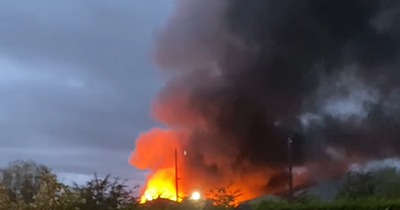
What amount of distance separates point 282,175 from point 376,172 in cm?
1753

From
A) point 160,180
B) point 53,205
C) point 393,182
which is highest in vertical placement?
point 160,180

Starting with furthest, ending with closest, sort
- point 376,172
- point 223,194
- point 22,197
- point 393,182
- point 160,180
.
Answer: point 160,180, point 376,172, point 393,182, point 223,194, point 22,197

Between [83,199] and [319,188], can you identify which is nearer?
[83,199]

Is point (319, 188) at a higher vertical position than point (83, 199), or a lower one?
higher

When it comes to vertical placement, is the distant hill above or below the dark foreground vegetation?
above

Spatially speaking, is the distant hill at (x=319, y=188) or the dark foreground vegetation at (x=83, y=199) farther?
the distant hill at (x=319, y=188)

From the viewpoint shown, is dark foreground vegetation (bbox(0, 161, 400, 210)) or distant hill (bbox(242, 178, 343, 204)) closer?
dark foreground vegetation (bbox(0, 161, 400, 210))

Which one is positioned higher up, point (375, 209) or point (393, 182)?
point (393, 182)

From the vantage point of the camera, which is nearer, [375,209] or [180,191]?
[375,209]

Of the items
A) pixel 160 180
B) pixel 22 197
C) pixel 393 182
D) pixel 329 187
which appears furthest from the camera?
pixel 160 180

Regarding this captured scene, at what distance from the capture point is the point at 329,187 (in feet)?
210

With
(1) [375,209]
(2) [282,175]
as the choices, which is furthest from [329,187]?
(1) [375,209]

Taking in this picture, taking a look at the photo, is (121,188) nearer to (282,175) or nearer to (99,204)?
(99,204)

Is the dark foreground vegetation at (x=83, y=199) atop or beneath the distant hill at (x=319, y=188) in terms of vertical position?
beneath
